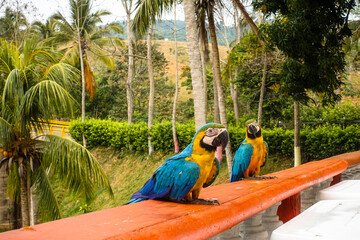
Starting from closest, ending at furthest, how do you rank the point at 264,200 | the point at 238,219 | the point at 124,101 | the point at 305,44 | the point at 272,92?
the point at 238,219, the point at 264,200, the point at 305,44, the point at 272,92, the point at 124,101

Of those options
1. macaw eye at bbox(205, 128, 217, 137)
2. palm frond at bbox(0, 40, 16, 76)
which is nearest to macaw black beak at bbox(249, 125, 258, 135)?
macaw eye at bbox(205, 128, 217, 137)

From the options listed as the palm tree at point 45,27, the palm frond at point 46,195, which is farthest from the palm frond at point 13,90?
the palm tree at point 45,27

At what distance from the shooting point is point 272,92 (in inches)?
516

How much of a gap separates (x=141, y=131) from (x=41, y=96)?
986 cm

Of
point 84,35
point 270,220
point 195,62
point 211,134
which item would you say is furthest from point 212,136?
point 84,35

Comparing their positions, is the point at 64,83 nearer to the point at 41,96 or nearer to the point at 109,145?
the point at 41,96

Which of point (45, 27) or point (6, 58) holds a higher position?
point (45, 27)

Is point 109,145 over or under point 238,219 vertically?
under

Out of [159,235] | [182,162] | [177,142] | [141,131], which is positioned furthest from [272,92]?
[159,235]

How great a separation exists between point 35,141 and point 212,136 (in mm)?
5797

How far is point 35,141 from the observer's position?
684 centimetres

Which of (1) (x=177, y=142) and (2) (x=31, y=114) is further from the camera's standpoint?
(1) (x=177, y=142)

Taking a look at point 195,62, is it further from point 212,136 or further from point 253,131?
point 212,136

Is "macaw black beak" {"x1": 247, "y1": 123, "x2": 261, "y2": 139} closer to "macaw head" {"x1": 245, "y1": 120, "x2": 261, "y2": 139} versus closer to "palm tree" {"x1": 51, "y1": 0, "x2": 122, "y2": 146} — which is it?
"macaw head" {"x1": 245, "y1": 120, "x2": 261, "y2": 139}
